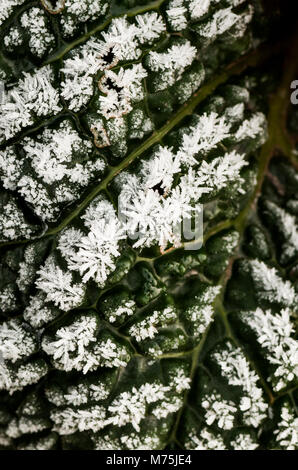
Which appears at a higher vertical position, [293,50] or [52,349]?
[293,50]

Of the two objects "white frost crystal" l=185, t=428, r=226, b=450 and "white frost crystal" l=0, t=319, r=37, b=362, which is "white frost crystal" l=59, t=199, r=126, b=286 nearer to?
"white frost crystal" l=0, t=319, r=37, b=362

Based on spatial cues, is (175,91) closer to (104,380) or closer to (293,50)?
(293,50)

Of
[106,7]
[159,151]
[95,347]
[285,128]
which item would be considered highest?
[106,7]

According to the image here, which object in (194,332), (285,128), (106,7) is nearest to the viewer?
(106,7)

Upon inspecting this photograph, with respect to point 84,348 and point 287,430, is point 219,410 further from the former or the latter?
point 84,348

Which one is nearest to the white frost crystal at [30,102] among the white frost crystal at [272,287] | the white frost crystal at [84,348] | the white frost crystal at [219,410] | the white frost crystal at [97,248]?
the white frost crystal at [97,248]

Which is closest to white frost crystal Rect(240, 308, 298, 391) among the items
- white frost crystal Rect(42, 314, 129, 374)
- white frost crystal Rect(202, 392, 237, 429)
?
white frost crystal Rect(202, 392, 237, 429)

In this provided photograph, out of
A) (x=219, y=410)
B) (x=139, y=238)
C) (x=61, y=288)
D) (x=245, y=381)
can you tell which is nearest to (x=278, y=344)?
(x=245, y=381)

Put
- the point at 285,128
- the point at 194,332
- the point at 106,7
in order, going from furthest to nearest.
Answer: the point at 285,128, the point at 194,332, the point at 106,7

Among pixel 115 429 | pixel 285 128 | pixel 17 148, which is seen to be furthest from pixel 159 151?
pixel 115 429
